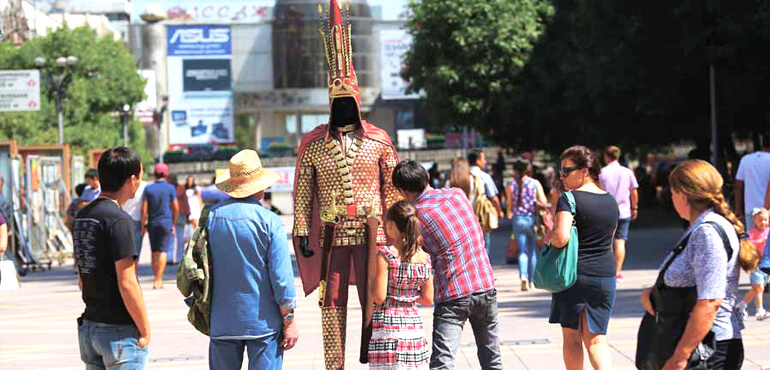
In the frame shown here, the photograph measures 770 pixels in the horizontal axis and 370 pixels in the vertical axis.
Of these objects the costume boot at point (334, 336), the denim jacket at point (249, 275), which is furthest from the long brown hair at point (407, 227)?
the costume boot at point (334, 336)

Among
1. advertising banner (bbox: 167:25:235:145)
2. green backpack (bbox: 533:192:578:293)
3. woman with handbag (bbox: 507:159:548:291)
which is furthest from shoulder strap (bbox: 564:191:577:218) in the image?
advertising banner (bbox: 167:25:235:145)

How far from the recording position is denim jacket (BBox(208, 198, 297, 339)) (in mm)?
6770

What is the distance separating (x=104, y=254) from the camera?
636cm

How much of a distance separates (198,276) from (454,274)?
69.5 inches

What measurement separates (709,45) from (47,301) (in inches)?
576

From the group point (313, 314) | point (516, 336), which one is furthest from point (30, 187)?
point (516, 336)

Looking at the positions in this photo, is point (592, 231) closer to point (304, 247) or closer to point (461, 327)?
point (461, 327)

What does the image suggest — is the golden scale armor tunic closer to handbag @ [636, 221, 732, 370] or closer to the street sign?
handbag @ [636, 221, 732, 370]

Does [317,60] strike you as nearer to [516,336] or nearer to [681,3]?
[681,3]

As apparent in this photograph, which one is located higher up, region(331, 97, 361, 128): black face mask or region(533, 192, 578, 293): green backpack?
region(331, 97, 361, 128): black face mask

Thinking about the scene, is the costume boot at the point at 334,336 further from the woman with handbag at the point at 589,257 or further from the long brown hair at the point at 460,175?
the long brown hair at the point at 460,175

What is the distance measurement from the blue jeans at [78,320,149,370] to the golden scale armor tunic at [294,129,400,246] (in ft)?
9.27

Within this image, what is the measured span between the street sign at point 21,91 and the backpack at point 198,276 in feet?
98.3

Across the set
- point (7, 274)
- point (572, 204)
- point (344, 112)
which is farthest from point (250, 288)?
point (7, 274)
